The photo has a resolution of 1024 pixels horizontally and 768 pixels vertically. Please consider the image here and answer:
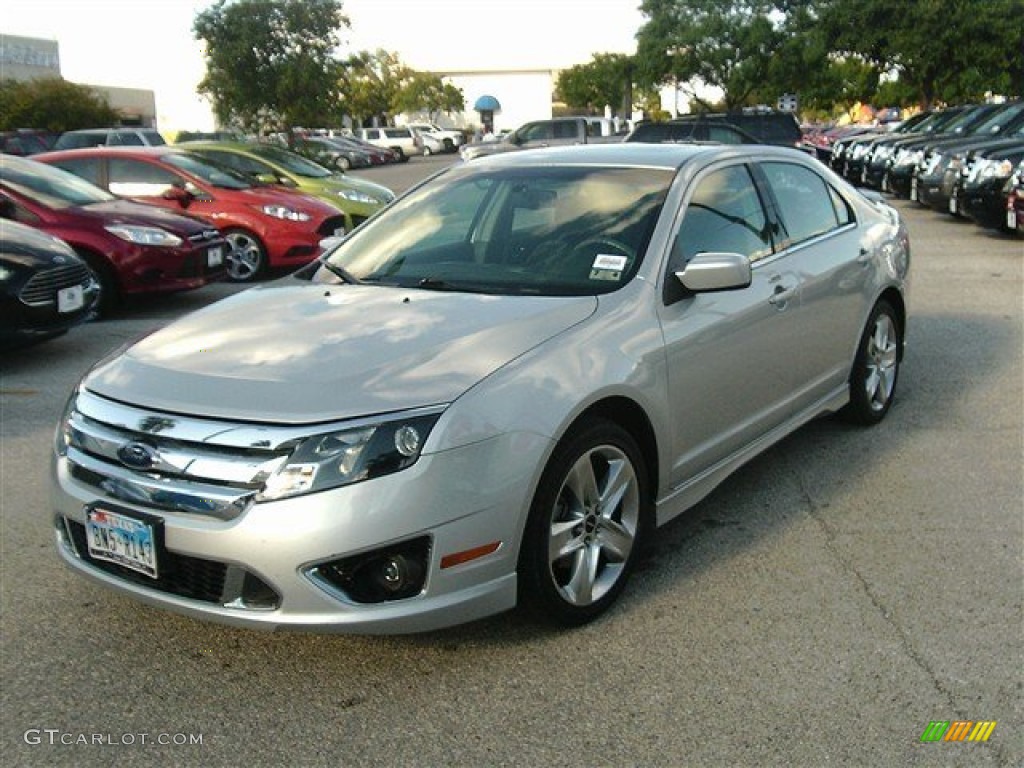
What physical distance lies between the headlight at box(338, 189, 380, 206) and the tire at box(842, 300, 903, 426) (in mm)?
8920

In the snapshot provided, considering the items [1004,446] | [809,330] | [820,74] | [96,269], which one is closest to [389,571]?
[809,330]

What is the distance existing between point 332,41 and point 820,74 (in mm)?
18686

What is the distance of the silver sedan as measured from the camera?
10.2 feet

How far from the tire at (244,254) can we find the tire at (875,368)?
7679 millimetres

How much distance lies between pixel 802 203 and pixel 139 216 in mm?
6683

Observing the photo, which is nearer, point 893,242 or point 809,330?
point 809,330

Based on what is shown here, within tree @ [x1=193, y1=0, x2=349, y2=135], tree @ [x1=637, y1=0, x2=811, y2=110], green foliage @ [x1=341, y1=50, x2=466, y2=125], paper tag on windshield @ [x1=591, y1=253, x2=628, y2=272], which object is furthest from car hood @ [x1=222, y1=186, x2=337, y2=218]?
green foliage @ [x1=341, y1=50, x2=466, y2=125]

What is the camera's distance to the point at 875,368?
5926 millimetres

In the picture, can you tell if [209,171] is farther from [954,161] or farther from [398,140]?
[398,140]

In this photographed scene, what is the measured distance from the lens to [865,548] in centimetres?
436

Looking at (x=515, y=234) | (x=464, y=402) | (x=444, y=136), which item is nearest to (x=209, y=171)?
(x=515, y=234)

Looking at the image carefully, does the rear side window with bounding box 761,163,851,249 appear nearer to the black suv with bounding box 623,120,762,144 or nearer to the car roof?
the car roof

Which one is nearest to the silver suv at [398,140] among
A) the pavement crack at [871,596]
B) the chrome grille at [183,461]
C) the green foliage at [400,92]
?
the green foliage at [400,92]

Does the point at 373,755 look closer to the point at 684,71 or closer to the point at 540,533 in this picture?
the point at 540,533
